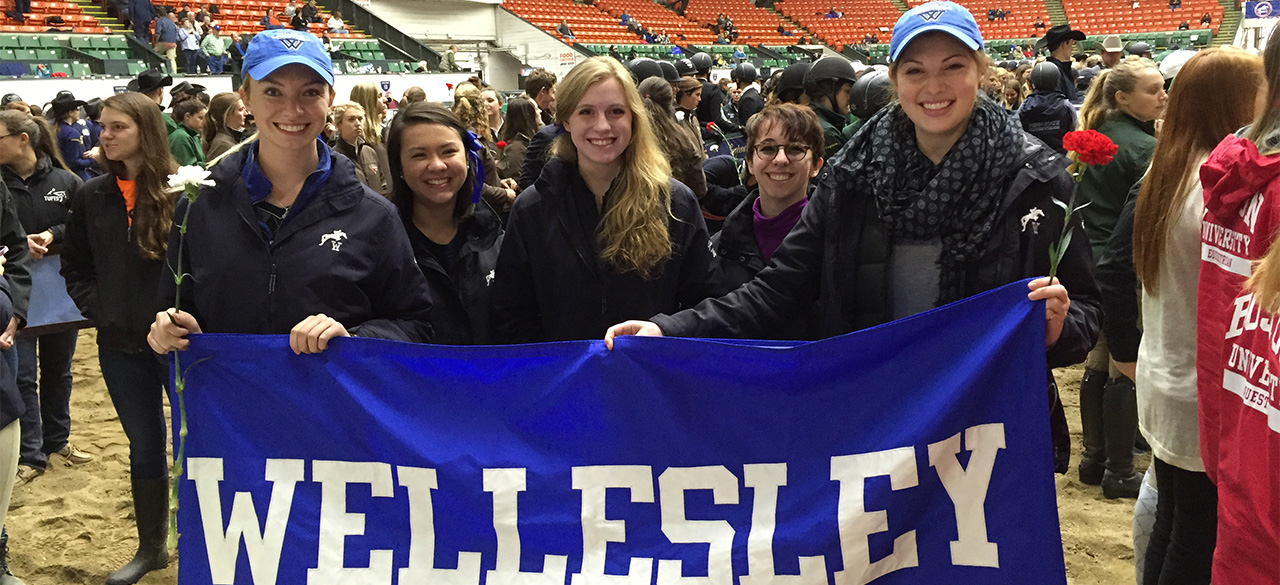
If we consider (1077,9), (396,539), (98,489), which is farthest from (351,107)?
(1077,9)

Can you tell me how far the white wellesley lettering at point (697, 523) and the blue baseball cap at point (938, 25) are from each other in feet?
3.21

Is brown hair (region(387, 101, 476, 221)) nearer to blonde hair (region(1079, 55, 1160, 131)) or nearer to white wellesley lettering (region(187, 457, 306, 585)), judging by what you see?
white wellesley lettering (region(187, 457, 306, 585))

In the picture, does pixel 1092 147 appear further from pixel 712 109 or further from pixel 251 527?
pixel 712 109

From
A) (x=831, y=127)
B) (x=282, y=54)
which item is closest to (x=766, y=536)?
(x=282, y=54)

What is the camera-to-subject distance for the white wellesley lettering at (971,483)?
84.7 inches

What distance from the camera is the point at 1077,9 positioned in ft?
130

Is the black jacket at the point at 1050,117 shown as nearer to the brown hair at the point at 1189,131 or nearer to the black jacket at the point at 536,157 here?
the black jacket at the point at 536,157

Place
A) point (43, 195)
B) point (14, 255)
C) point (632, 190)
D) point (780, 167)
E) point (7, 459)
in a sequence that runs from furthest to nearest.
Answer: point (43, 195), point (14, 255), point (780, 167), point (7, 459), point (632, 190)

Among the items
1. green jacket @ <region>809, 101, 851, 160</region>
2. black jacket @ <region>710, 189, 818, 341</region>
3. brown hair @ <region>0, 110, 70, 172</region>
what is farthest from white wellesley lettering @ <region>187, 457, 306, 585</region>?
brown hair @ <region>0, 110, 70, 172</region>

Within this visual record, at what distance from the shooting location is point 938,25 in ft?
7.05

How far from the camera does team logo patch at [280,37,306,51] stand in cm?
244

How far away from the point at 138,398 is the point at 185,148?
11.2 ft

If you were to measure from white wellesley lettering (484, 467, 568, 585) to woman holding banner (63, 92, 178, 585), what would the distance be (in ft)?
5.41

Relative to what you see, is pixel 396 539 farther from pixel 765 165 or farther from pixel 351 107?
pixel 351 107
